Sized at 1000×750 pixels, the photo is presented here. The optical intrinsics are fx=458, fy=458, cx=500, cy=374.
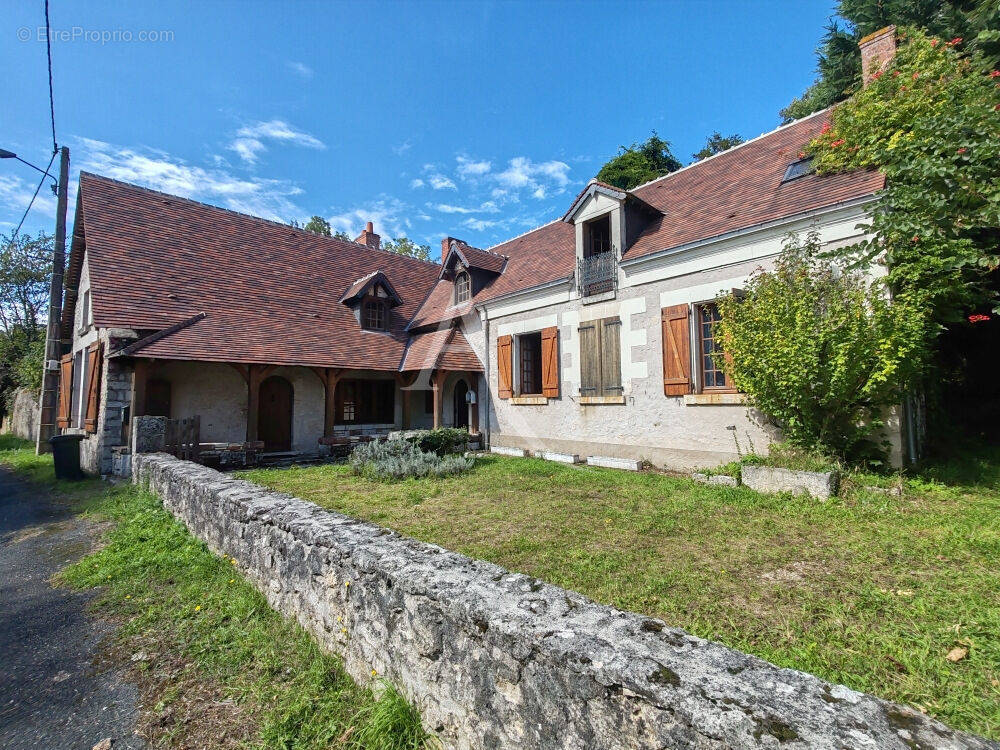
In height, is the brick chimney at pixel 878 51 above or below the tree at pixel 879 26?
below

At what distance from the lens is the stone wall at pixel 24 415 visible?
18.1 meters

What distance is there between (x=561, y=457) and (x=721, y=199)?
21.9 feet

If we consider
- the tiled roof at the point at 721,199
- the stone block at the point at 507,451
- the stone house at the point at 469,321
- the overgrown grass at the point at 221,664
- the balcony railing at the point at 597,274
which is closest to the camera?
the overgrown grass at the point at 221,664

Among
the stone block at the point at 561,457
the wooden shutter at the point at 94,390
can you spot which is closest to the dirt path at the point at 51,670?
the wooden shutter at the point at 94,390

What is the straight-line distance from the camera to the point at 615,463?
9734 mm

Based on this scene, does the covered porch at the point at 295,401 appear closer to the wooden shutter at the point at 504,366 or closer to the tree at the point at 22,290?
the wooden shutter at the point at 504,366

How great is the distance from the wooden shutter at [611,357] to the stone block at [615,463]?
4.63ft

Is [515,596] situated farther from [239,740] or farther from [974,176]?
[974,176]

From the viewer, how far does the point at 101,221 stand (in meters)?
12.3

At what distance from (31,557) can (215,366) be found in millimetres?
7488

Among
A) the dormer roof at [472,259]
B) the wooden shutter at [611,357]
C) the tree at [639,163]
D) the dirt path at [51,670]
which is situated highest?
the tree at [639,163]

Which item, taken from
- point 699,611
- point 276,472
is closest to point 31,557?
point 276,472

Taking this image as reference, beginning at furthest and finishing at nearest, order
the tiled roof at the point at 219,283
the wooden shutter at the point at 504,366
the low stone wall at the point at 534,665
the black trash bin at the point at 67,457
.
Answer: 1. the wooden shutter at the point at 504,366
2. the tiled roof at the point at 219,283
3. the black trash bin at the point at 67,457
4. the low stone wall at the point at 534,665

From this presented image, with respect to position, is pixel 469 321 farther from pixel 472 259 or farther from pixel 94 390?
pixel 94 390
